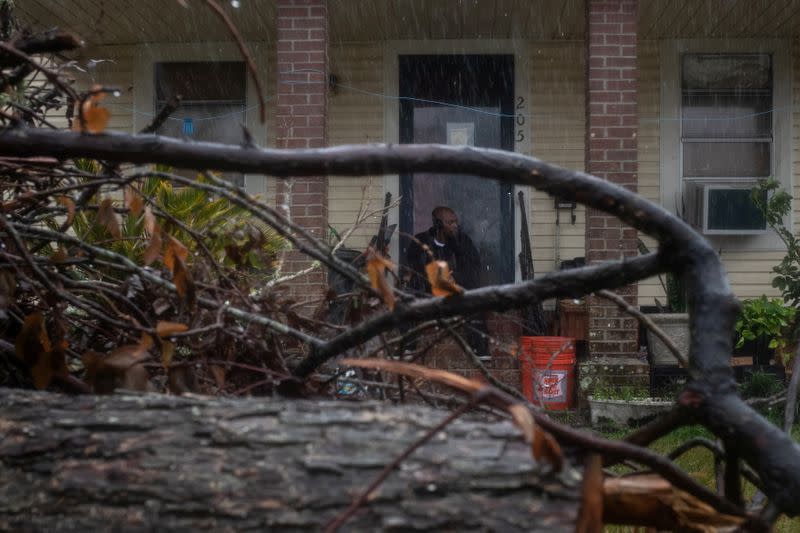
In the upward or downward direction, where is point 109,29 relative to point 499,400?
upward

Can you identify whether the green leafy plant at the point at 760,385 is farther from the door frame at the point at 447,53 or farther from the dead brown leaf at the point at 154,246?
the dead brown leaf at the point at 154,246

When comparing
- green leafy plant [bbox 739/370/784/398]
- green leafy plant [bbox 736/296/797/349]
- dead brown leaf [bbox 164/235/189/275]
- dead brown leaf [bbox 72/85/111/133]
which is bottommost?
green leafy plant [bbox 739/370/784/398]

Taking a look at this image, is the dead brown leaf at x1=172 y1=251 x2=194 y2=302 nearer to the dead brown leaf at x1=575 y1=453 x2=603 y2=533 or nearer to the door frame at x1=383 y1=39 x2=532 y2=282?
the dead brown leaf at x1=575 y1=453 x2=603 y2=533

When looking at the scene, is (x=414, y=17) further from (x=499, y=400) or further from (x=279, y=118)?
(x=499, y=400)

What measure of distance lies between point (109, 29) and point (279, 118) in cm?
315

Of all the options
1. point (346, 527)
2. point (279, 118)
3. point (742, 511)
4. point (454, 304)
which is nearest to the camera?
point (346, 527)

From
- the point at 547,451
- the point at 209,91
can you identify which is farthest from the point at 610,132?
the point at 547,451

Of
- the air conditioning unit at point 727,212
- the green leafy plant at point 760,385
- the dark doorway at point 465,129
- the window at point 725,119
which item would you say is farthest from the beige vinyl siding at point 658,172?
the green leafy plant at point 760,385

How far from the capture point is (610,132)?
7523 millimetres

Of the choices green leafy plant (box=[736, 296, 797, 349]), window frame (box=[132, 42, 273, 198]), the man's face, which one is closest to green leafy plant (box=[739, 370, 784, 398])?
green leafy plant (box=[736, 296, 797, 349])

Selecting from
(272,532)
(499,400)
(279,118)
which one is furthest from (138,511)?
(279,118)

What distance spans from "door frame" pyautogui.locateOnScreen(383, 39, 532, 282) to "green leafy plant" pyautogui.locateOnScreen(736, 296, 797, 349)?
2.65 m

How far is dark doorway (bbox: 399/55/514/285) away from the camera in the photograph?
966 cm

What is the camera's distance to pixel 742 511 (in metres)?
0.99
